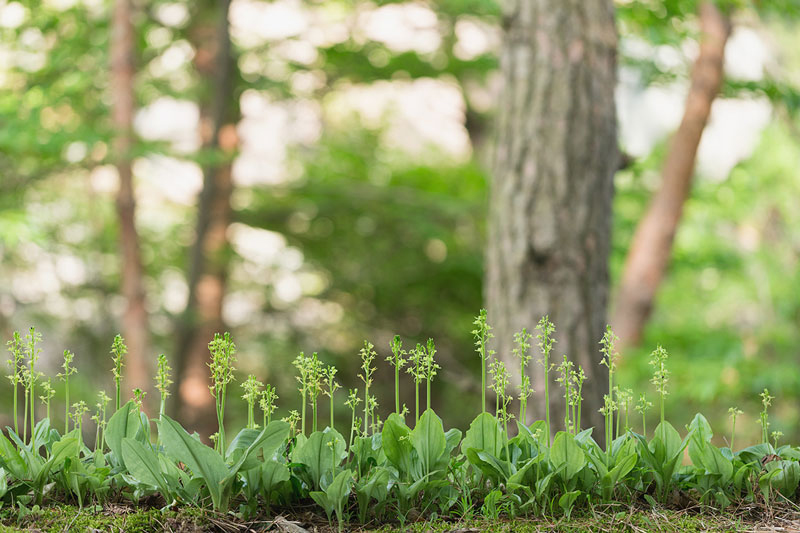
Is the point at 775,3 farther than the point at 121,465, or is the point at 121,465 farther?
the point at 775,3

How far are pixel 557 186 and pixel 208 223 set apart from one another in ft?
18.2

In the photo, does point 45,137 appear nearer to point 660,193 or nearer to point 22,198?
point 22,198

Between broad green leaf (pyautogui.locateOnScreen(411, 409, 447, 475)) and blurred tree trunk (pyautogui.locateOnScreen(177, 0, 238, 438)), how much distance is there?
633cm

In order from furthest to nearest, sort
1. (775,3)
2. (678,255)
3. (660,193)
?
(678,255) → (660,193) → (775,3)

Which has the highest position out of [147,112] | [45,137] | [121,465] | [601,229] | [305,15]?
[305,15]

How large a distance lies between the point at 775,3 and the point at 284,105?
20.9 feet

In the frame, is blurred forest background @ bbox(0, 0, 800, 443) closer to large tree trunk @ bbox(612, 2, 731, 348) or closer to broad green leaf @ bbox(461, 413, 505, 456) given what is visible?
large tree trunk @ bbox(612, 2, 731, 348)

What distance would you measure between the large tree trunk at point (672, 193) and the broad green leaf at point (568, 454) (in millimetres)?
5899

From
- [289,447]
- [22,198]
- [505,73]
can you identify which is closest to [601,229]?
[505,73]

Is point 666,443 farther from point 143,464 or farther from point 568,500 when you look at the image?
point 143,464

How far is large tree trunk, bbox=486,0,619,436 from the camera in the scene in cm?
343

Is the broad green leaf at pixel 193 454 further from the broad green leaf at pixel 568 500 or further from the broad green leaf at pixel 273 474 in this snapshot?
the broad green leaf at pixel 568 500

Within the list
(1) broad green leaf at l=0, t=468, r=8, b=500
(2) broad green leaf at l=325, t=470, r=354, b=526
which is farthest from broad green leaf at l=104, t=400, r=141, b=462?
(2) broad green leaf at l=325, t=470, r=354, b=526

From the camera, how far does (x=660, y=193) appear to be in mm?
7586
